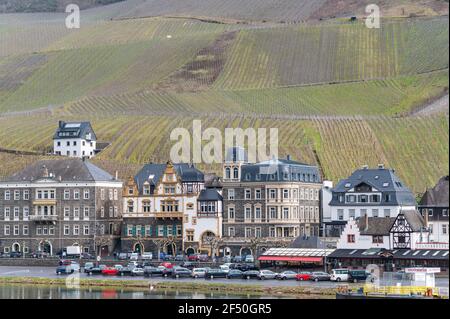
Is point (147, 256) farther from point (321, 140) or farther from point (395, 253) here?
point (321, 140)

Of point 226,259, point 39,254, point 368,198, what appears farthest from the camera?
point 39,254

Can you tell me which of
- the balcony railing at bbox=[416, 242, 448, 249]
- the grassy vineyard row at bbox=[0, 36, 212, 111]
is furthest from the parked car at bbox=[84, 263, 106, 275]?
the grassy vineyard row at bbox=[0, 36, 212, 111]

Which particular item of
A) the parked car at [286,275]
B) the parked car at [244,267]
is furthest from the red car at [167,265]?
the parked car at [286,275]

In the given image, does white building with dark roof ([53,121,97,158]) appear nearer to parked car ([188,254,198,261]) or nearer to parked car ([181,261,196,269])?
parked car ([188,254,198,261])

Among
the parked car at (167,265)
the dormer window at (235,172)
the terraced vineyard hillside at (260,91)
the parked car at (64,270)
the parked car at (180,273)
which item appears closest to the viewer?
the parked car at (180,273)

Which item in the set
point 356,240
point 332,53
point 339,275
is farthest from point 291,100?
point 339,275

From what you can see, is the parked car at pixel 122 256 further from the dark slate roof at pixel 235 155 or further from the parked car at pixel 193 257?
the dark slate roof at pixel 235 155
